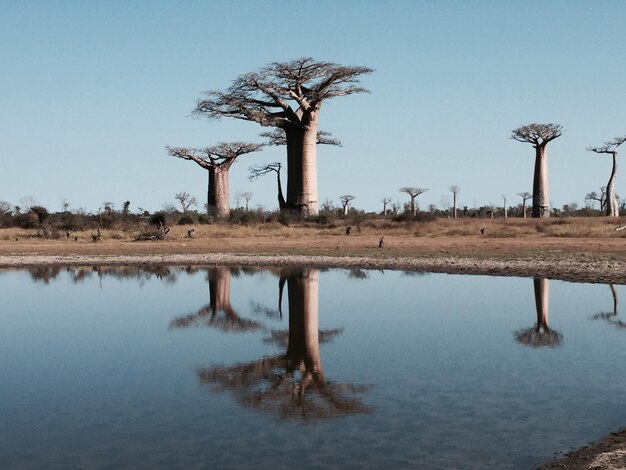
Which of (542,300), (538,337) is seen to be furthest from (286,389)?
(542,300)

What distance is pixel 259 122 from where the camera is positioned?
3853cm

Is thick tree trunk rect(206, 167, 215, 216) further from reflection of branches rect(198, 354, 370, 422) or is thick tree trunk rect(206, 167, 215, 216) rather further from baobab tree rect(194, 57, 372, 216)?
reflection of branches rect(198, 354, 370, 422)

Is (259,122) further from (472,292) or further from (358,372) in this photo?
(358,372)

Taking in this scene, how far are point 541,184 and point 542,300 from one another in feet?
119

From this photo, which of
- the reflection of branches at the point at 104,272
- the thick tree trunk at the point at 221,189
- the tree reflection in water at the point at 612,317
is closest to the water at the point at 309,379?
the tree reflection in water at the point at 612,317

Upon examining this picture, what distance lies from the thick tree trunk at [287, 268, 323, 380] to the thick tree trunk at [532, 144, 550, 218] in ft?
107

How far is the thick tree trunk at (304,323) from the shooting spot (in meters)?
9.54

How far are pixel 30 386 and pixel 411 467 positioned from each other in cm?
437

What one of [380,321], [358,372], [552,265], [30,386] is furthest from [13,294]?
[552,265]

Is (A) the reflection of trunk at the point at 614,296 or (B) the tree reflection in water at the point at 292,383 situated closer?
(B) the tree reflection in water at the point at 292,383

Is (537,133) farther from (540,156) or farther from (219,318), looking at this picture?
(219,318)

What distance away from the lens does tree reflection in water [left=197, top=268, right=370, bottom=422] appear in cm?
712

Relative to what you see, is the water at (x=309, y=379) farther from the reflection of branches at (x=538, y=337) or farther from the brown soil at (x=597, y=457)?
the brown soil at (x=597, y=457)

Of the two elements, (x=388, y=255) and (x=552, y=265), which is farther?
(x=388, y=255)
